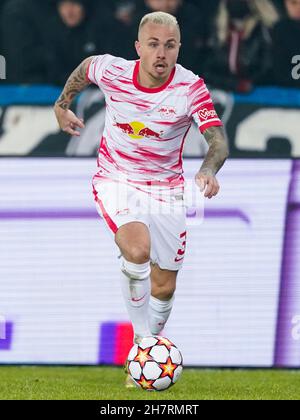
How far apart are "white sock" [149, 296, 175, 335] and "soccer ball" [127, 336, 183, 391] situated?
2.75ft

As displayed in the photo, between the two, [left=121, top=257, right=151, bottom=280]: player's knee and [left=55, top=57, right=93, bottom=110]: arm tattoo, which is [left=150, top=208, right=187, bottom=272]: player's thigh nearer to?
[left=121, top=257, right=151, bottom=280]: player's knee

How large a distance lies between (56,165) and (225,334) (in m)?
1.97

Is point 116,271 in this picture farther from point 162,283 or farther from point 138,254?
point 138,254

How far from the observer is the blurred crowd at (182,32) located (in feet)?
43.4

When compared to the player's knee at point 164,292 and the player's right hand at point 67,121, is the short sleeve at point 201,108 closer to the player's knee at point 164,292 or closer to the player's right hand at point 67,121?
the player's right hand at point 67,121

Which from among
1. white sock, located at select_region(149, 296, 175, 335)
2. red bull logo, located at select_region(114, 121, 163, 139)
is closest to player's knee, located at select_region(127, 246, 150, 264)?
white sock, located at select_region(149, 296, 175, 335)

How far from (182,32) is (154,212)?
4508 millimetres

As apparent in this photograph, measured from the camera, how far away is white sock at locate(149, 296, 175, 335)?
30.7 feet

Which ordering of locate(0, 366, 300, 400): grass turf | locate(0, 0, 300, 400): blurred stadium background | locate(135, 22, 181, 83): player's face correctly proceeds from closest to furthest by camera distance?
locate(0, 366, 300, 400): grass turf
locate(135, 22, 181, 83): player's face
locate(0, 0, 300, 400): blurred stadium background

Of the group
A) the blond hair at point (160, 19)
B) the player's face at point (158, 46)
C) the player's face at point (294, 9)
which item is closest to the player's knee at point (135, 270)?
the player's face at point (158, 46)

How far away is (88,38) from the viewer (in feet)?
45.1

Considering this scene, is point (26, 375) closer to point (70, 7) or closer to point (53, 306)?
point (53, 306)

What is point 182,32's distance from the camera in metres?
13.3

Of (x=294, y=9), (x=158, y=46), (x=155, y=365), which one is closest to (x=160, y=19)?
(x=158, y=46)
